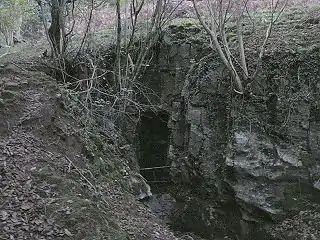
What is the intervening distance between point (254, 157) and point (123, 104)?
349 cm

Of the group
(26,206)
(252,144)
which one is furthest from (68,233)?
(252,144)

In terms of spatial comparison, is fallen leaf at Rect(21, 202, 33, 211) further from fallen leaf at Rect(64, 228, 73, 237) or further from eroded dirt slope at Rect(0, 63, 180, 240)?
fallen leaf at Rect(64, 228, 73, 237)

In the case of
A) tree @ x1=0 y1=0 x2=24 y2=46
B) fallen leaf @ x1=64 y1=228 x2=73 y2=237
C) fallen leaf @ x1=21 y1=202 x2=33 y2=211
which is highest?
tree @ x1=0 y1=0 x2=24 y2=46

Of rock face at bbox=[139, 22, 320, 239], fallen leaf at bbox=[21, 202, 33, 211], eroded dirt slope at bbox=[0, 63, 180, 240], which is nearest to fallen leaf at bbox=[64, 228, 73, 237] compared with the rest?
eroded dirt slope at bbox=[0, 63, 180, 240]

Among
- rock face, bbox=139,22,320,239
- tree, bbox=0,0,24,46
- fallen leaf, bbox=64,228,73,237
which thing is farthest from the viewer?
tree, bbox=0,0,24,46

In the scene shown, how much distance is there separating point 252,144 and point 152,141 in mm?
4167

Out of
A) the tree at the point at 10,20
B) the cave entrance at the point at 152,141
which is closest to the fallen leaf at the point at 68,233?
the cave entrance at the point at 152,141

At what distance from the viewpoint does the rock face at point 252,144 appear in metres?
7.98

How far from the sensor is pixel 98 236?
5.29 m

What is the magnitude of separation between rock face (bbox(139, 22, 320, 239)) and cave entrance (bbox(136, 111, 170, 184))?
4.62 ft

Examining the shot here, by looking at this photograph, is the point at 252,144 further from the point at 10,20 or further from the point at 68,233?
the point at 10,20

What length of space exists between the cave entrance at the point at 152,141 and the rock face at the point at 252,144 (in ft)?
4.62

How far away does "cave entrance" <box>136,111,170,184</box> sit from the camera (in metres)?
11.5

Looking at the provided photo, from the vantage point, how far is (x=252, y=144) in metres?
8.42
